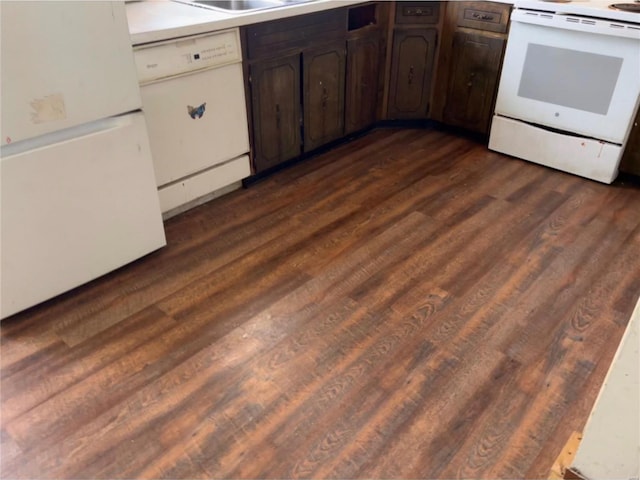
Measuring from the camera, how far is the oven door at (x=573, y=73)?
103 inches

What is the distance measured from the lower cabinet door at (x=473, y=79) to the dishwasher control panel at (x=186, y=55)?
1500 mm

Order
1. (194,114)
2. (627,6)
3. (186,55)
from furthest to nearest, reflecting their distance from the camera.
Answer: (627,6), (194,114), (186,55)

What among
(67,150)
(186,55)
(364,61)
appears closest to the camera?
(67,150)

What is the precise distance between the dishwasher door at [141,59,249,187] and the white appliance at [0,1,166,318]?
10.7 inches

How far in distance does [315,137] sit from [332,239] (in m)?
0.91

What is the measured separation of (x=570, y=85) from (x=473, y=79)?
600mm

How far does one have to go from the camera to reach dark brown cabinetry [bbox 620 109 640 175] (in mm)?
2793

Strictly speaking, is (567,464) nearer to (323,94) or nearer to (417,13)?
(323,94)

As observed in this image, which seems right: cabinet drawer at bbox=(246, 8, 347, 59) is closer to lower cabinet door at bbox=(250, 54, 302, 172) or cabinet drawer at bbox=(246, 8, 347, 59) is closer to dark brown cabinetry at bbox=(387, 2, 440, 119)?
lower cabinet door at bbox=(250, 54, 302, 172)

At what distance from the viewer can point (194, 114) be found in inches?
95.6

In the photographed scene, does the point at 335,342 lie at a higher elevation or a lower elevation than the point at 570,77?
lower

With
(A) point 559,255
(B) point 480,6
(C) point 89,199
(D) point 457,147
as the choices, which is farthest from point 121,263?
(B) point 480,6

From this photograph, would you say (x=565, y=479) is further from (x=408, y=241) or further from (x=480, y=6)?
(x=480, y=6)

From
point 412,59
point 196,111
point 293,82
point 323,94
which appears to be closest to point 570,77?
point 412,59
